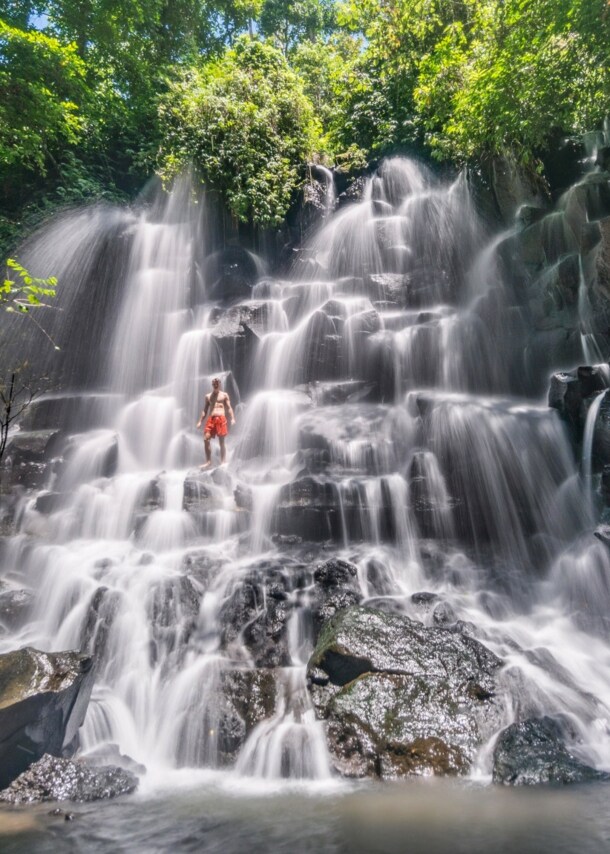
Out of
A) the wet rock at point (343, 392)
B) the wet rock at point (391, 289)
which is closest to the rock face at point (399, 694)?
the wet rock at point (343, 392)

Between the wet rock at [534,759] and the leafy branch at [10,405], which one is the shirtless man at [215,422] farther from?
the wet rock at [534,759]

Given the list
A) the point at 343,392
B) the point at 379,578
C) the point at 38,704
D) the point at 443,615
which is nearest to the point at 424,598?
the point at 443,615

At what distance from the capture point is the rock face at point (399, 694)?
4.64m

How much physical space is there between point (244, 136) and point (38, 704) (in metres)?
17.8

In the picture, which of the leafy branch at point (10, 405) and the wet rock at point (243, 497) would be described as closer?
the leafy branch at point (10, 405)

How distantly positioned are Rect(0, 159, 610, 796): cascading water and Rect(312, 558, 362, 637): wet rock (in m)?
0.25

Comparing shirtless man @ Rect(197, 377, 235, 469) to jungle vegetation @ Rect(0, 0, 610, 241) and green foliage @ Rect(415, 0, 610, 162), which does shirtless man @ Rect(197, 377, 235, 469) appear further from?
green foliage @ Rect(415, 0, 610, 162)

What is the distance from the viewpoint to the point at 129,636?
6.74m

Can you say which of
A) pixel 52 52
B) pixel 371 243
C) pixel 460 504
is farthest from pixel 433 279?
pixel 52 52

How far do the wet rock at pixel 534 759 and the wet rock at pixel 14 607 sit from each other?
21.4 feet

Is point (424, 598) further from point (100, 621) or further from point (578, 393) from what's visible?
point (578, 393)

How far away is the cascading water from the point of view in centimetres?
591

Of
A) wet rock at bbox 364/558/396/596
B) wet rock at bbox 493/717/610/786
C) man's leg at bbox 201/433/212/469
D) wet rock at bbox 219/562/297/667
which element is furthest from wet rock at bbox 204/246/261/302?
wet rock at bbox 493/717/610/786

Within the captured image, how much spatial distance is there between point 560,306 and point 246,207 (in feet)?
34.4
